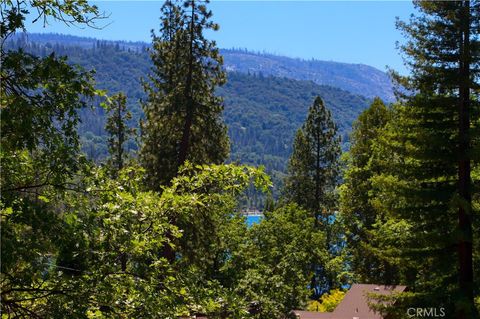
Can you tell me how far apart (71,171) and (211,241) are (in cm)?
1732

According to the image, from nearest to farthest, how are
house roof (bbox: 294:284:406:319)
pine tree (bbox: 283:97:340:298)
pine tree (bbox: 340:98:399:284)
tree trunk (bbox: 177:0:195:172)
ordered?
tree trunk (bbox: 177:0:195:172)
house roof (bbox: 294:284:406:319)
pine tree (bbox: 340:98:399:284)
pine tree (bbox: 283:97:340:298)

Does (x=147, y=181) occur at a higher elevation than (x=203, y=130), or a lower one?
lower

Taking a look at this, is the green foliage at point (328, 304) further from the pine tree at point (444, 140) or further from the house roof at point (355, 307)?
the pine tree at point (444, 140)

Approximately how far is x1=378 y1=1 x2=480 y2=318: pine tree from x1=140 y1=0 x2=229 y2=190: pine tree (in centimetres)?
877

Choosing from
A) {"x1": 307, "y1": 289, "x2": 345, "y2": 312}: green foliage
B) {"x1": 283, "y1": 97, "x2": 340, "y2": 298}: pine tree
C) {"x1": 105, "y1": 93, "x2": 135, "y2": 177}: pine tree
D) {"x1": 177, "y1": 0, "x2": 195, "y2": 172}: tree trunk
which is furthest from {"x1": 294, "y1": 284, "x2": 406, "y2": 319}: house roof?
{"x1": 283, "y1": 97, "x2": 340, "y2": 298}: pine tree

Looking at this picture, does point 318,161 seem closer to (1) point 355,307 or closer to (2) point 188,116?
(1) point 355,307

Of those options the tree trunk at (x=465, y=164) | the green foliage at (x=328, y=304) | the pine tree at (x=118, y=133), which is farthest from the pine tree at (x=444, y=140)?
the pine tree at (x=118, y=133)

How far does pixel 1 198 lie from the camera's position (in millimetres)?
4961

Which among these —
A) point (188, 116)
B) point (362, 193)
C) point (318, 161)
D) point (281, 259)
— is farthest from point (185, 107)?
point (318, 161)

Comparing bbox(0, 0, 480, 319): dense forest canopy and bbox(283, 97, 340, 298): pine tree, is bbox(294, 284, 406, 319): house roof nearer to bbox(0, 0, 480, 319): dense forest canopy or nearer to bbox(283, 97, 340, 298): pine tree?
bbox(0, 0, 480, 319): dense forest canopy

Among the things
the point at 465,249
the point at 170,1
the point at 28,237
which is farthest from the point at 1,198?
the point at 170,1

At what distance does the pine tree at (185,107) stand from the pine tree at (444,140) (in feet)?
28.8

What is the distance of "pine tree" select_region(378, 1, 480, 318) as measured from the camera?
45.8 ft

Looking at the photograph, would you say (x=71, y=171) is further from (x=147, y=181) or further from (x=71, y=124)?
(x=147, y=181)
